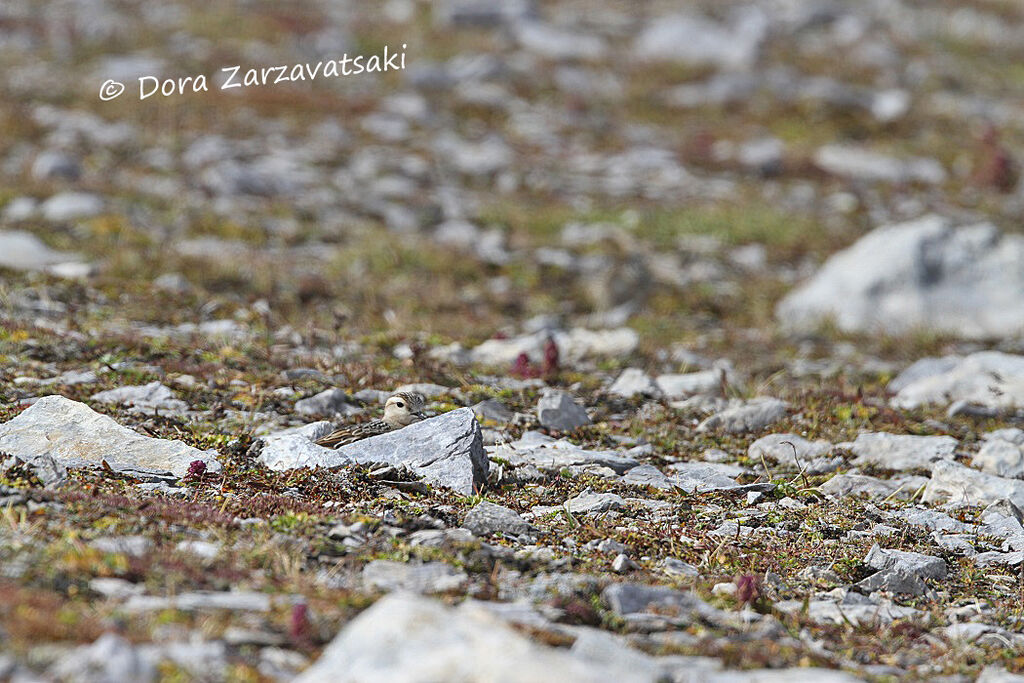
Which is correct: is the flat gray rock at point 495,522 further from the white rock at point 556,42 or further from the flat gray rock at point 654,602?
the white rock at point 556,42

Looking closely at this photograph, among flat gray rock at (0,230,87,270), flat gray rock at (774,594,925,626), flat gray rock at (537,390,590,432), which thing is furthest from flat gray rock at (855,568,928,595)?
flat gray rock at (0,230,87,270)

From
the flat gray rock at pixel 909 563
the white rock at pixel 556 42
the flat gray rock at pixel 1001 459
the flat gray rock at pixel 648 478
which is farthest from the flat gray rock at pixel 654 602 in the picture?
the white rock at pixel 556 42

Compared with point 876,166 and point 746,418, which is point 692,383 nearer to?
point 746,418

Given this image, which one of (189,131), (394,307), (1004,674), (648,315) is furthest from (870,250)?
(189,131)

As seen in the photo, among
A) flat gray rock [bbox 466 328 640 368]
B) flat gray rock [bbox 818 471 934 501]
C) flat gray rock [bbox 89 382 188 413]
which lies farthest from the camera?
flat gray rock [bbox 466 328 640 368]

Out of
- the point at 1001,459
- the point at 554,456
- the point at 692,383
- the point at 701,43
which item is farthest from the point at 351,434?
the point at 701,43

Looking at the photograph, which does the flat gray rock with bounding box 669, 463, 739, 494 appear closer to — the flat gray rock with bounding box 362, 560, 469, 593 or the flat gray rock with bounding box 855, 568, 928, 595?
the flat gray rock with bounding box 855, 568, 928, 595
